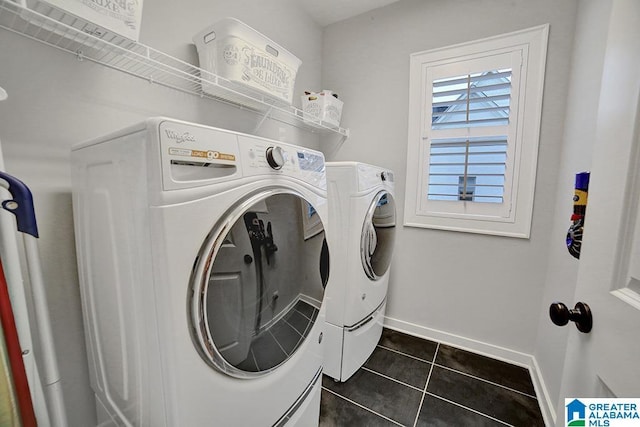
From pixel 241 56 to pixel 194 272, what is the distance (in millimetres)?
1007

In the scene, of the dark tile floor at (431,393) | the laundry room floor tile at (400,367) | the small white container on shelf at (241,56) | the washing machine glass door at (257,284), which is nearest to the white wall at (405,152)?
the dark tile floor at (431,393)

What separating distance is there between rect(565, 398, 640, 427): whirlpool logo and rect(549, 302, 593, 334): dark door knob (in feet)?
0.44

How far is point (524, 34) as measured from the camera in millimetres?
1562

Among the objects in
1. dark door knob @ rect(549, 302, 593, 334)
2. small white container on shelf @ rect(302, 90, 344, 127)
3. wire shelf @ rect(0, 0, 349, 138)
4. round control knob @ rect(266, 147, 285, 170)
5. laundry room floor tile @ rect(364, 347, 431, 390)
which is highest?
small white container on shelf @ rect(302, 90, 344, 127)

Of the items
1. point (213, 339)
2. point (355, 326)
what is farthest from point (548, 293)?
point (213, 339)

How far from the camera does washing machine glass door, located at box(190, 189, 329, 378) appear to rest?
0.61 m

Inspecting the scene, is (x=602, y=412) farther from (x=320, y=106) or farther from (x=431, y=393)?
(x=320, y=106)

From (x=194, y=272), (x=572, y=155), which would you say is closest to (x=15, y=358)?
(x=194, y=272)

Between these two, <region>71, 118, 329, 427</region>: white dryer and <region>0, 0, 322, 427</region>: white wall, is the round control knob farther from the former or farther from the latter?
<region>0, 0, 322, 427</region>: white wall

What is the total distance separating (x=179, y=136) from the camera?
0.55 meters

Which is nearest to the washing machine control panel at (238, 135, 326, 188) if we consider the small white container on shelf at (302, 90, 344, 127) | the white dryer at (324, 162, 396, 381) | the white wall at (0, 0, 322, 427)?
→ the white dryer at (324, 162, 396, 381)

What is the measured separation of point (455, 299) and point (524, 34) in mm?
1795

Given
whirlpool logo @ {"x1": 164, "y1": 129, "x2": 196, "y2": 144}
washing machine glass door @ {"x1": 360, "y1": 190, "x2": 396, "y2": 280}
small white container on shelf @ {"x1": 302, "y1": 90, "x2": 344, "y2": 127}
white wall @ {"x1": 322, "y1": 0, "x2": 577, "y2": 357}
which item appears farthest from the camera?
small white container on shelf @ {"x1": 302, "y1": 90, "x2": 344, "y2": 127}

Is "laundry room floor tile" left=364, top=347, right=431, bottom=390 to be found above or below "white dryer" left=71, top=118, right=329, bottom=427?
below
